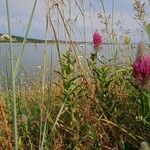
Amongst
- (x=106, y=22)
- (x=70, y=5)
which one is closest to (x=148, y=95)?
(x=70, y=5)

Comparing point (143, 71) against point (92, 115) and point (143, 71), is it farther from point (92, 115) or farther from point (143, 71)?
point (92, 115)

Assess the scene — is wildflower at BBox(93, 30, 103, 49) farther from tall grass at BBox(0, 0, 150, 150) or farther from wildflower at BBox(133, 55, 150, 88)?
wildflower at BBox(133, 55, 150, 88)

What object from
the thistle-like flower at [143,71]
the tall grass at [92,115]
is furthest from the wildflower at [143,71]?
the tall grass at [92,115]

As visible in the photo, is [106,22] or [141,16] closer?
[141,16]

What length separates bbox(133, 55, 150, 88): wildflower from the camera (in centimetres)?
139

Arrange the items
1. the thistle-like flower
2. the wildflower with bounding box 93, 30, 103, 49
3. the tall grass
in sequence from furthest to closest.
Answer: the wildflower with bounding box 93, 30, 103, 49
the tall grass
the thistle-like flower

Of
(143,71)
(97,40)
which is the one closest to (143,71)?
(143,71)

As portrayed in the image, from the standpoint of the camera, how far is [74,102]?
1.92 metres

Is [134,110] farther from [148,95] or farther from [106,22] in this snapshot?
[106,22]

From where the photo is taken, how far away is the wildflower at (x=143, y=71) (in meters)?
1.39

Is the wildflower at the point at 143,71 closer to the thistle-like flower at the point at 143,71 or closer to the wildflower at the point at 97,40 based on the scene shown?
the thistle-like flower at the point at 143,71

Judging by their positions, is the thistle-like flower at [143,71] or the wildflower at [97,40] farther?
the wildflower at [97,40]

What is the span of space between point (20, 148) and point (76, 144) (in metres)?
0.23

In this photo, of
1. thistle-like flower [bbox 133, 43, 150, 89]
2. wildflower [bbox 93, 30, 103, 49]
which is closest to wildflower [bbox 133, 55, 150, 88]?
thistle-like flower [bbox 133, 43, 150, 89]
